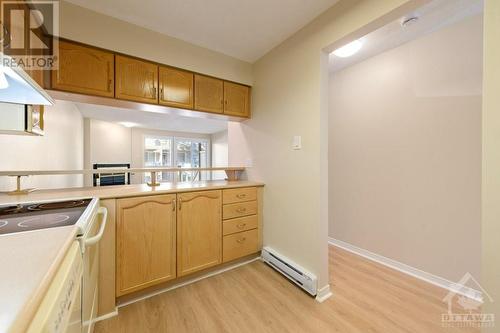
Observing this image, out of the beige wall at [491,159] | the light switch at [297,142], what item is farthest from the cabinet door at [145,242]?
the beige wall at [491,159]

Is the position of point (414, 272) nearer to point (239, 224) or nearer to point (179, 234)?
point (239, 224)

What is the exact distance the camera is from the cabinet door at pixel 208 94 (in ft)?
6.95

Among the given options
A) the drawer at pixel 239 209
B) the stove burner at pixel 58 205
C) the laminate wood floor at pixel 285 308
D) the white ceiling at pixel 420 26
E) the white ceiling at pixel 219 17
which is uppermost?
the white ceiling at pixel 219 17

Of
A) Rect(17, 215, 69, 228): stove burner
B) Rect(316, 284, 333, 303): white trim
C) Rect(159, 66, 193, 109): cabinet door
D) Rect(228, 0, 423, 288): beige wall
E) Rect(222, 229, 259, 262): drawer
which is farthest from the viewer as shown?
Rect(222, 229, 259, 262): drawer

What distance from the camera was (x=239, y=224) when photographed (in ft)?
7.11

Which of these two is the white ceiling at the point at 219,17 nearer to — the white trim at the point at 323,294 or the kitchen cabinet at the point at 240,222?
the kitchen cabinet at the point at 240,222

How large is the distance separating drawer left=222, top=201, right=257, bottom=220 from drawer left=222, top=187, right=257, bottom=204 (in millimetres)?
47

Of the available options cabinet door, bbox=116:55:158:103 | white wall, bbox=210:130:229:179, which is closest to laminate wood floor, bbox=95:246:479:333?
cabinet door, bbox=116:55:158:103

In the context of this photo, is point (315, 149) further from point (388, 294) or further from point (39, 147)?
point (39, 147)

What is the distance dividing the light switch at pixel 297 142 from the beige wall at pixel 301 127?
4 cm

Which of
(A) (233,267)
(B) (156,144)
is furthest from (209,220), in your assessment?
(B) (156,144)

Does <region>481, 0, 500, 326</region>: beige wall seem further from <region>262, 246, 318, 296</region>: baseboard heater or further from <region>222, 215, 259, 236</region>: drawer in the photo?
<region>222, 215, 259, 236</region>: drawer

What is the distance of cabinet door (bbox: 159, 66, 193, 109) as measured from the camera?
6.32 feet

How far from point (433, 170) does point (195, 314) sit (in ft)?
7.99
